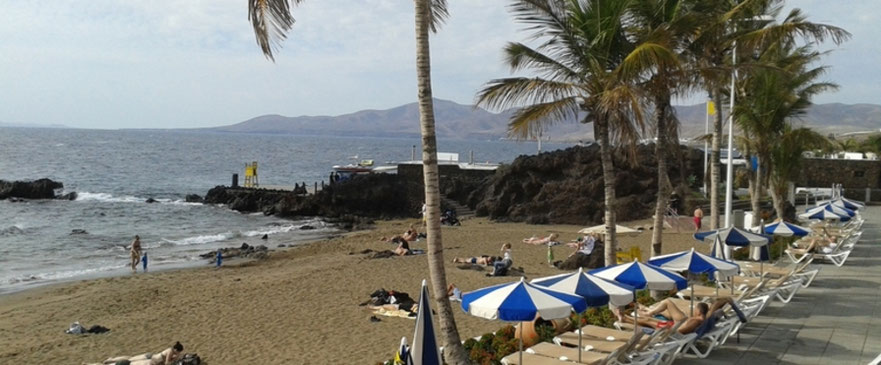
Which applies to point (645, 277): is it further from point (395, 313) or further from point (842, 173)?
point (842, 173)

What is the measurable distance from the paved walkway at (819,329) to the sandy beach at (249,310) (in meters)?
5.05

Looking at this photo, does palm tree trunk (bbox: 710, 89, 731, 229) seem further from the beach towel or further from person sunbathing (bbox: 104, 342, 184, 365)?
person sunbathing (bbox: 104, 342, 184, 365)

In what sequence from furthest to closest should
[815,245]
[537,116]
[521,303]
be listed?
[815,245] → [537,116] → [521,303]

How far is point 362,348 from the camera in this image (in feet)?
43.6

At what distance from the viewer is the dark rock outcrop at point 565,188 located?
3731 cm

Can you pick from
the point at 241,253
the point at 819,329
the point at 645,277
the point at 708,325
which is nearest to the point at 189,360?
the point at 645,277

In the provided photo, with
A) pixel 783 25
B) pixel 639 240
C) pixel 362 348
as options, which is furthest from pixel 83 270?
pixel 783 25

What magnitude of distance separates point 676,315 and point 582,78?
4248 millimetres

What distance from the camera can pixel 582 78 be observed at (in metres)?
12.4

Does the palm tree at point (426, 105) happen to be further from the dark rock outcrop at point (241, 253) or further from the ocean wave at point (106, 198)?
the ocean wave at point (106, 198)

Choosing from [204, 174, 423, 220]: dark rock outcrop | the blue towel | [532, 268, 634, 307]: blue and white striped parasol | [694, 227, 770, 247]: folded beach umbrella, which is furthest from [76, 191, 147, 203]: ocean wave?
the blue towel

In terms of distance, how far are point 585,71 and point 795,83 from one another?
14.3m

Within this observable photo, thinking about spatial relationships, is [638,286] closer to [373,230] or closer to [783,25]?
[783,25]

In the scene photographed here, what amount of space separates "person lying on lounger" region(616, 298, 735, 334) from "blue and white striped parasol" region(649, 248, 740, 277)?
545 mm
